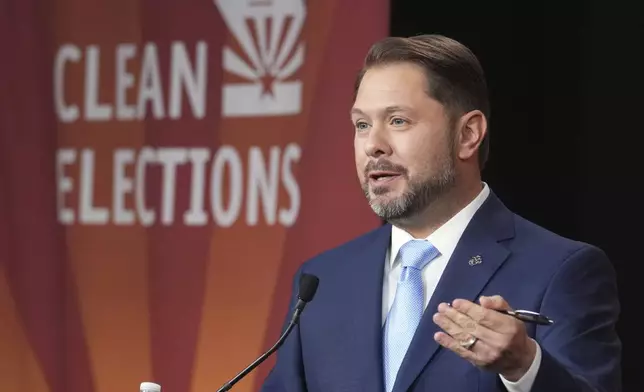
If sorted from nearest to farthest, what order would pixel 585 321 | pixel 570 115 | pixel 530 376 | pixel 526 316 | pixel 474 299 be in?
pixel 526 316, pixel 530 376, pixel 585 321, pixel 474 299, pixel 570 115

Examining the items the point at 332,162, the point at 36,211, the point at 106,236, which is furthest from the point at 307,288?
the point at 36,211

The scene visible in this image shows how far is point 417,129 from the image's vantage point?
2.53 m

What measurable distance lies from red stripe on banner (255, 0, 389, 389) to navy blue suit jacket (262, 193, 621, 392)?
1.15 meters

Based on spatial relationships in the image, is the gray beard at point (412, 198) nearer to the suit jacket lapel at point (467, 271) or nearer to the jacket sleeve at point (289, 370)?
the suit jacket lapel at point (467, 271)

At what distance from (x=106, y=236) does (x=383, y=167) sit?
79.7 inches

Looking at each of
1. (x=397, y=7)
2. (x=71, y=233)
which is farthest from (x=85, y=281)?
(x=397, y=7)

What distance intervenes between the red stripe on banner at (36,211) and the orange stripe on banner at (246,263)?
1.83 ft

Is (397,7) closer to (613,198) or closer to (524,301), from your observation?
(613,198)

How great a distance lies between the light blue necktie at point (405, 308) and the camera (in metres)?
2.41

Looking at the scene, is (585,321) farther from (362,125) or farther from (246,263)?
(246,263)

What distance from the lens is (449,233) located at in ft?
8.35

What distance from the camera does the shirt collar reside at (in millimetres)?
2533

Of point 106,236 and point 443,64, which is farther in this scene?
point 106,236

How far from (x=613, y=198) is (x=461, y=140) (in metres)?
1.17
